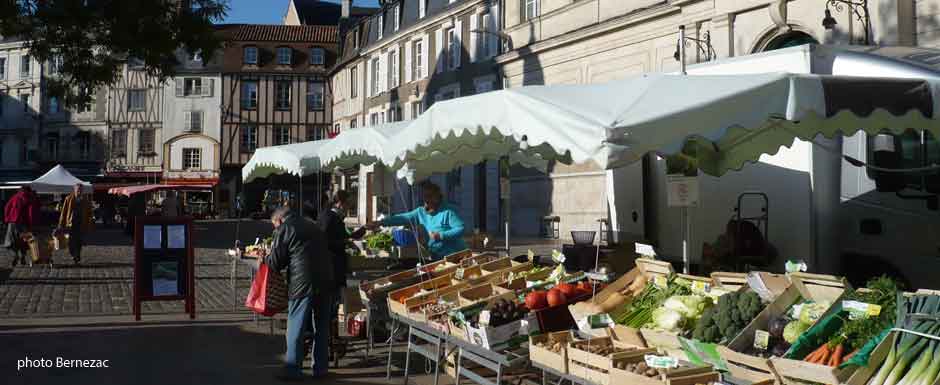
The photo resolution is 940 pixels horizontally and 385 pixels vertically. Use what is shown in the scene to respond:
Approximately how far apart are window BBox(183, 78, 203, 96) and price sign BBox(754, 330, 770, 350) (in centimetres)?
5166

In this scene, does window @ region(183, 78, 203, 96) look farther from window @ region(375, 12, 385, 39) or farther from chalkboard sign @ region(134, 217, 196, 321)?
chalkboard sign @ region(134, 217, 196, 321)

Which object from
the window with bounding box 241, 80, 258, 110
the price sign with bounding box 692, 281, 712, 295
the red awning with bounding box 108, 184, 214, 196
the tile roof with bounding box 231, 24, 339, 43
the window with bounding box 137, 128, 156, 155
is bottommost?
the price sign with bounding box 692, 281, 712, 295

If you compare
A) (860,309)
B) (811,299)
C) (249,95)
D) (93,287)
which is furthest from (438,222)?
(249,95)

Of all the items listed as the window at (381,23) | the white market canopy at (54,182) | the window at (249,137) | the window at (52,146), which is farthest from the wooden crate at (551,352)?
the window at (52,146)

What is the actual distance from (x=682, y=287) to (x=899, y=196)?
14.7ft

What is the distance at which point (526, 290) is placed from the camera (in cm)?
627

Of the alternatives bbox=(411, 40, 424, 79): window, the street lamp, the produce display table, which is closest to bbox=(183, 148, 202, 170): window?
bbox=(411, 40, 424, 79): window

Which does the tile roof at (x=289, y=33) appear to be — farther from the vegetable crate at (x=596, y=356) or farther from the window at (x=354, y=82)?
the vegetable crate at (x=596, y=356)

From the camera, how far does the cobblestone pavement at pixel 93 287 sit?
11.6 meters

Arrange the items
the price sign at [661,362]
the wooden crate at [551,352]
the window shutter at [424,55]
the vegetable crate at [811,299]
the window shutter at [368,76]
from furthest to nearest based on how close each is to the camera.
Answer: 1. the window shutter at [368,76]
2. the window shutter at [424,55]
3. the wooden crate at [551,352]
4. the price sign at [661,362]
5. the vegetable crate at [811,299]

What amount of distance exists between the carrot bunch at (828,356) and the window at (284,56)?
51.1m

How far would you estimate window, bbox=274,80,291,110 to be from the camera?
52531 millimetres

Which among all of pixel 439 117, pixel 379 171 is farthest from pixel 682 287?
pixel 379 171

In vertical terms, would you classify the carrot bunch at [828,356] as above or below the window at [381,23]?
below
